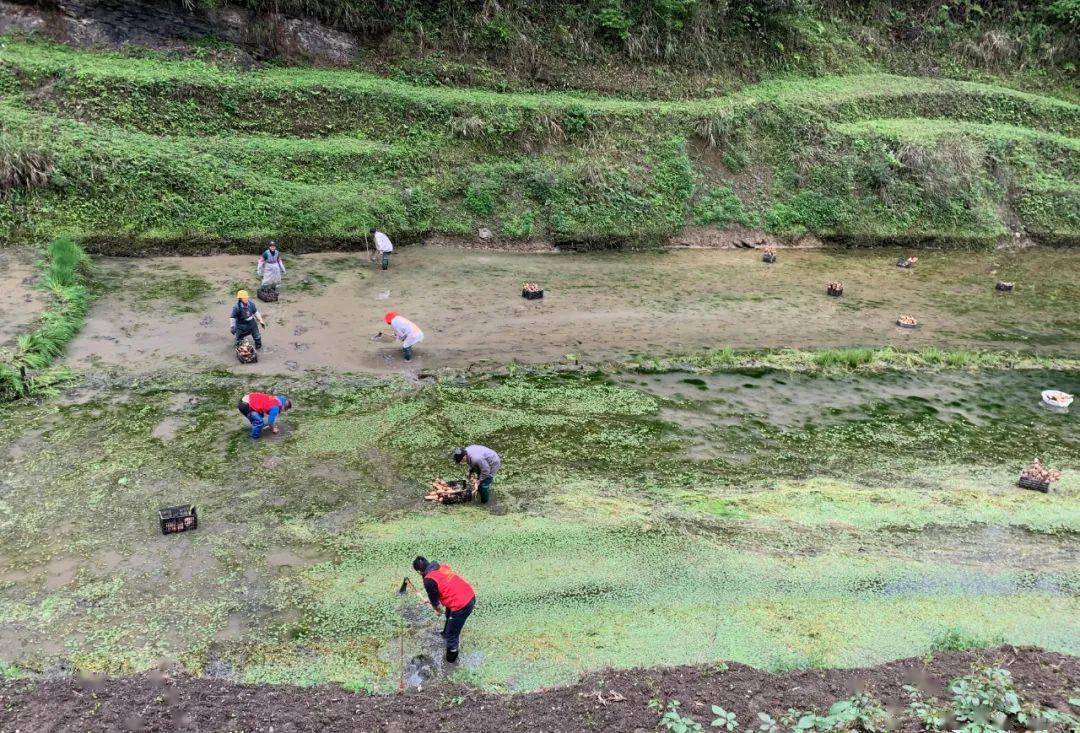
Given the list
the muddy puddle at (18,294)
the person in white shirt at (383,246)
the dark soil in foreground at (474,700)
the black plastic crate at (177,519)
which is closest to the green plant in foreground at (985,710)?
the dark soil in foreground at (474,700)

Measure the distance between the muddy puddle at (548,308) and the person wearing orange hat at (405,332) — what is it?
0.35 meters

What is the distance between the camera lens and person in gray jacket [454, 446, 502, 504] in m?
9.37

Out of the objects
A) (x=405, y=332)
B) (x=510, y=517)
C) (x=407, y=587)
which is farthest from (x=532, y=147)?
(x=407, y=587)

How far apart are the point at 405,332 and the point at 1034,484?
420 inches

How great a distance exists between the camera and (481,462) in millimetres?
9359

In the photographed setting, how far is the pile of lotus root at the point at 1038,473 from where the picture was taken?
1080 cm

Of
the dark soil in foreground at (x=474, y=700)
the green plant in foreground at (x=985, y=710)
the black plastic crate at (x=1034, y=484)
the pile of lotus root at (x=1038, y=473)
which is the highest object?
the pile of lotus root at (x=1038, y=473)

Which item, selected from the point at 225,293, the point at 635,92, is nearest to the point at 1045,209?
the point at 635,92

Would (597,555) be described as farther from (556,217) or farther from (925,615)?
(556,217)

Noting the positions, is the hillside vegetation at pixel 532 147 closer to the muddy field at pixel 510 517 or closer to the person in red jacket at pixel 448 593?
the muddy field at pixel 510 517

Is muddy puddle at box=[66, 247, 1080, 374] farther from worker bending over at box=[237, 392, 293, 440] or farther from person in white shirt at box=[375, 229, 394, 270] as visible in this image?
worker bending over at box=[237, 392, 293, 440]

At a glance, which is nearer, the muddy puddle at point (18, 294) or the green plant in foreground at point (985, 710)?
the green plant in foreground at point (985, 710)

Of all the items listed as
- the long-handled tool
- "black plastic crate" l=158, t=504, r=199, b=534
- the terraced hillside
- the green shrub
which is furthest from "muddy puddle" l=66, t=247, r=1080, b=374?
the long-handled tool

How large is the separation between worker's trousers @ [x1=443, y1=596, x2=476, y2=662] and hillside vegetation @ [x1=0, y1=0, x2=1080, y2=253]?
1377cm
